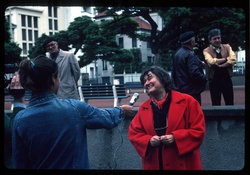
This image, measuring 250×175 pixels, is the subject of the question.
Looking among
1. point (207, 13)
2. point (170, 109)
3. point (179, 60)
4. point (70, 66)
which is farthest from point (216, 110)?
point (207, 13)

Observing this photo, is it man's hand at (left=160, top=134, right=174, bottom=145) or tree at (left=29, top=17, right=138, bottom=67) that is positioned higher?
tree at (left=29, top=17, right=138, bottom=67)

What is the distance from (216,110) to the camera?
376 centimetres

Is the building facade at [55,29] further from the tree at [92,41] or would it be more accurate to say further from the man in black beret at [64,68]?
the man in black beret at [64,68]

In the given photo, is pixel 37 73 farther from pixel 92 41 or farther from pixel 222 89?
pixel 92 41

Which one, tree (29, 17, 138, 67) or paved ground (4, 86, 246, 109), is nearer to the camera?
paved ground (4, 86, 246, 109)

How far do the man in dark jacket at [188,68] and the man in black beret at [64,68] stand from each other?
1389 mm

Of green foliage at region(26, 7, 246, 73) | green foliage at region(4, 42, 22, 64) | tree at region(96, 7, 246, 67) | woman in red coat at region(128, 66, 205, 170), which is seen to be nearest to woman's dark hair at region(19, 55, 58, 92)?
green foliage at region(4, 42, 22, 64)

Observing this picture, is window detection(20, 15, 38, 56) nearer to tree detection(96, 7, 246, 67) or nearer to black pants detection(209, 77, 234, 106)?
tree detection(96, 7, 246, 67)

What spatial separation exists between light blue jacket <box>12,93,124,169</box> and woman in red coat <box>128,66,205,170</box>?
1.94 feet

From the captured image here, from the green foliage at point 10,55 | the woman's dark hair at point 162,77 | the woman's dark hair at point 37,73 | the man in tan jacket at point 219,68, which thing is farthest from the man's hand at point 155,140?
the man in tan jacket at point 219,68

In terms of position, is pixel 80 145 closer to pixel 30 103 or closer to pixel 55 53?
pixel 30 103

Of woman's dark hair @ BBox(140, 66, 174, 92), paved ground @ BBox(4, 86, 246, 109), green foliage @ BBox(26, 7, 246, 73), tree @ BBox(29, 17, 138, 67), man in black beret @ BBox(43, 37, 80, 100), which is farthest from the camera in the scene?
tree @ BBox(29, 17, 138, 67)

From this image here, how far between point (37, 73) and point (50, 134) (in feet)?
1.14

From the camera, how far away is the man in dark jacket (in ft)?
13.0
